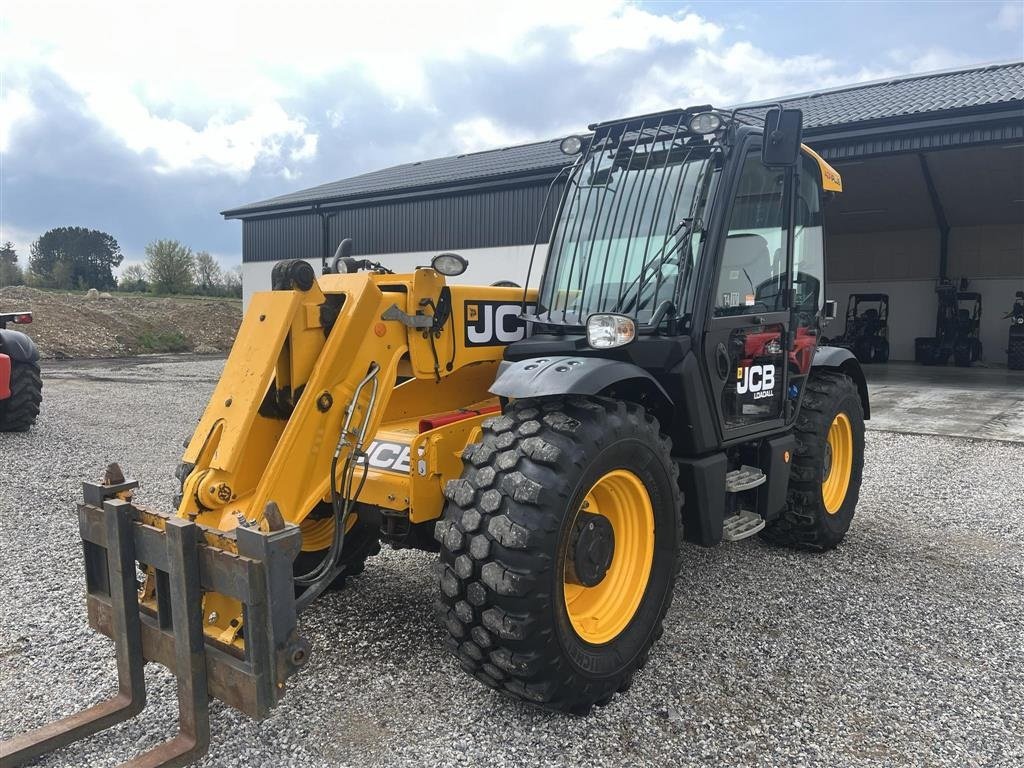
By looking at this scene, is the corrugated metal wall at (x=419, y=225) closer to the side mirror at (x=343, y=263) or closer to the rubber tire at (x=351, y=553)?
the side mirror at (x=343, y=263)

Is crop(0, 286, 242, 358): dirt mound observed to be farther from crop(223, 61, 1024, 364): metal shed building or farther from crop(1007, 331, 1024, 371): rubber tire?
crop(1007, 331, 1024, 371): rubber tire

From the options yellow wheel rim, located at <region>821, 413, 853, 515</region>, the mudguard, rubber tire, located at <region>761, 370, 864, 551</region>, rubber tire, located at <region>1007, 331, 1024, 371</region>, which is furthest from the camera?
rubber tire, located at <region>1007, 331, 1024, 371</region>

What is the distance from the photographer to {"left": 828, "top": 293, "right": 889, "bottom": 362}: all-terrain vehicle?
2320 centimetres

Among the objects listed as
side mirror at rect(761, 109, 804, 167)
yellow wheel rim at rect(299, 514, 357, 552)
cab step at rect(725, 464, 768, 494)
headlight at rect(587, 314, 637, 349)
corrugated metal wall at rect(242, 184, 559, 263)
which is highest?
corrugated metal wall at rect(242, 184, 559, 263)

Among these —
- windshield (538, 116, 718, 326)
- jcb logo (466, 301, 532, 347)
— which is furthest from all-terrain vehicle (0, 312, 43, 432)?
windshield (538, 116, 718, 326)

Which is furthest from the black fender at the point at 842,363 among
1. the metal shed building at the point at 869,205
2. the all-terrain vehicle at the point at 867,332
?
the all-terrain vehicle at the point at 867,332

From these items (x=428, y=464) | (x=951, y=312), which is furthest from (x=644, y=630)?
(x=951, y=312)

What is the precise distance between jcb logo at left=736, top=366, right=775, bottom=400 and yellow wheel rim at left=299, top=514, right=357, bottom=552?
206 cm

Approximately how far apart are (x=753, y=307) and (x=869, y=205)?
2007 centimetres

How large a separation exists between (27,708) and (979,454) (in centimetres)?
911

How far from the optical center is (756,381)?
160 inches

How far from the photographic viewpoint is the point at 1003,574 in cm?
465

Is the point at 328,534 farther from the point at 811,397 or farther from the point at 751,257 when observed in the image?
the point at 811,397

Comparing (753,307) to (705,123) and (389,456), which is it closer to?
(705,123)
